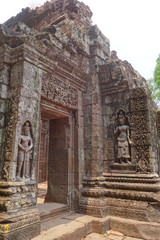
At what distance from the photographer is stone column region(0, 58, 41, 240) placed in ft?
10.2

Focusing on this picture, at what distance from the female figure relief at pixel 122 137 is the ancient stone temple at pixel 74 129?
27 millimetres

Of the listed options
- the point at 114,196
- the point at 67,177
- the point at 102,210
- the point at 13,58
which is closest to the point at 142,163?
the point at 114,196

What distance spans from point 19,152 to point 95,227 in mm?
2485

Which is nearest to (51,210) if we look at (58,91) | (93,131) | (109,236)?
(109,236)

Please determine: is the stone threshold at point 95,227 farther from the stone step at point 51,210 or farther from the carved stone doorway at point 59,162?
the carved stone doorway at point 59,162

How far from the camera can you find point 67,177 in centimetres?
516

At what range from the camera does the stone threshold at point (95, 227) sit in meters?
3.73

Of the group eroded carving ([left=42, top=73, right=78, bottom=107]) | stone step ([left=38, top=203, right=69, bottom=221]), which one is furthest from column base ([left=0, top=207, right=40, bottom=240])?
eroded carving ([left=42, top=73, right=78, bottom=107])

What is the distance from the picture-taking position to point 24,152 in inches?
143

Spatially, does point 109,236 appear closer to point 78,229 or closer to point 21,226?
point 78,229

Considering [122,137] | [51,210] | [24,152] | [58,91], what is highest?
[58,91]

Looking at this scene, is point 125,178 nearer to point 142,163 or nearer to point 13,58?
point 142,163

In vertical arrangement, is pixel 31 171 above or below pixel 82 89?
below

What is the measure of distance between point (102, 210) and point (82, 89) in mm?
3386
